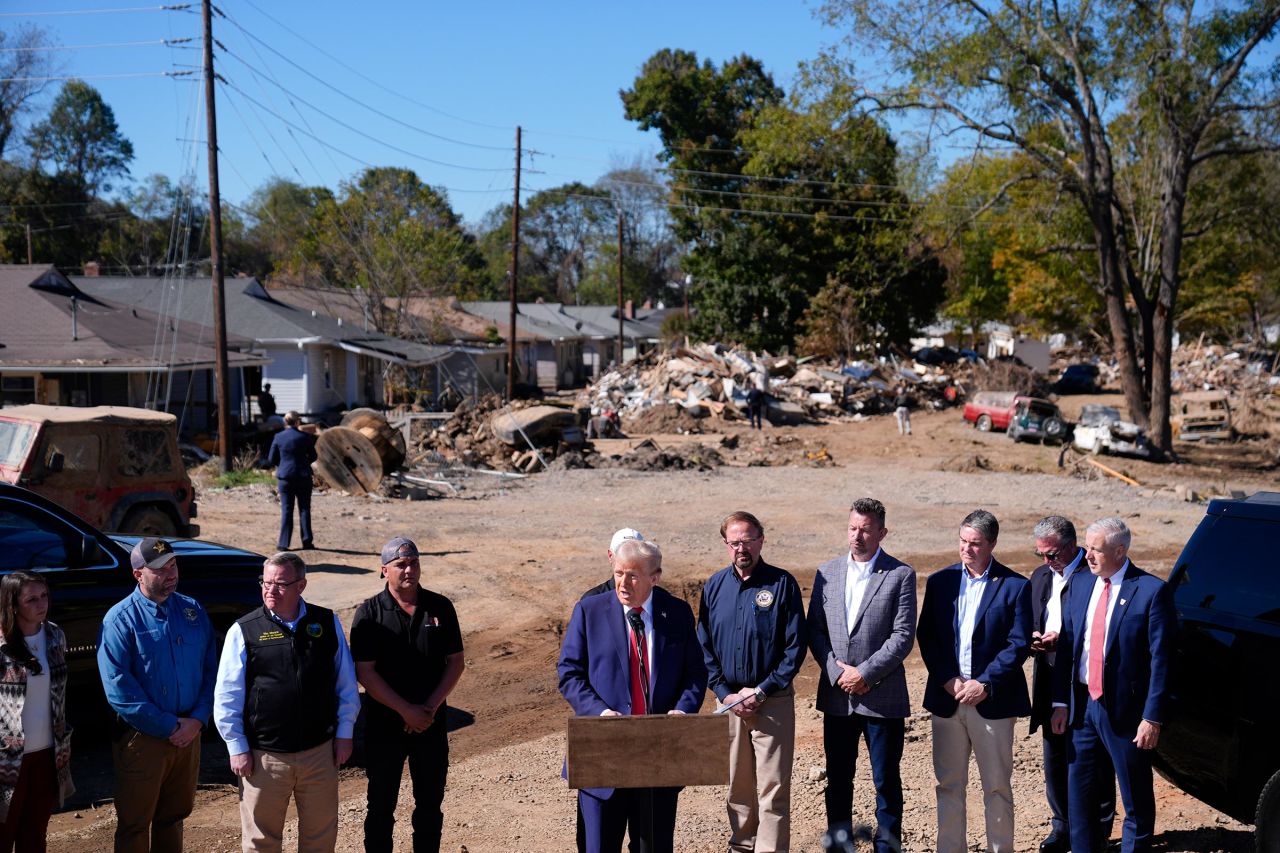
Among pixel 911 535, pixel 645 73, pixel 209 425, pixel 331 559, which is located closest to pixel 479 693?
pixel 331 559

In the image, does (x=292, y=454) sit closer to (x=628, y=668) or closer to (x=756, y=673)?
(x=756, y=673)

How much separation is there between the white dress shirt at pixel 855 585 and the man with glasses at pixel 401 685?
211 centimetres

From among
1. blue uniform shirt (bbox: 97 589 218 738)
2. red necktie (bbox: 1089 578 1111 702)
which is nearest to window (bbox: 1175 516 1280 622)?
red necktie (bbox: 1089 578 1111 702)

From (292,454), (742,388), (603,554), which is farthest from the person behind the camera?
(742,388)

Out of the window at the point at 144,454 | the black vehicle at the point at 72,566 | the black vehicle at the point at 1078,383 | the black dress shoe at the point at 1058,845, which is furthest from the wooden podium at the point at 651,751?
the black vehicle at the point at 1078,383

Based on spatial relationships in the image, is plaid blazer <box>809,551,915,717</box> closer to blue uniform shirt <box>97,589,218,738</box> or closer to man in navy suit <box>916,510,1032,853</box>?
man in navy suit <box>916,510,1032,853</box>

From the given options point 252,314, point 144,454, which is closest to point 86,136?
point 252,314

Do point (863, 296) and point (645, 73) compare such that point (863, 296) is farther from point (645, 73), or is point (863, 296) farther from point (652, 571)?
point (652, 571)

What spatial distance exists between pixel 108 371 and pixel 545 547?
14.2m

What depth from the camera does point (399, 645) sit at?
559cm

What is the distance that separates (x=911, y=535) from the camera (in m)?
18.9

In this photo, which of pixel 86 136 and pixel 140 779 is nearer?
pixel 140 779

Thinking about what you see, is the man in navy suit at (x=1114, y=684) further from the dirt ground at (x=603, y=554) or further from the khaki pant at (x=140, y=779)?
the khaki pant at (x=140, y=779)

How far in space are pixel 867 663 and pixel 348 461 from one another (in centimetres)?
1647
